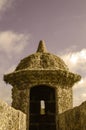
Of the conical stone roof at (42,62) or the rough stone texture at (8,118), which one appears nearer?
the rough stone texture at (8,118)

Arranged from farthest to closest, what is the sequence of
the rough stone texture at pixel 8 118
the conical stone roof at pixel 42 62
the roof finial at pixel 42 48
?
the roof finial at pixel 42 48 → the conical stone roof at pixel 42 62 → the rough stone texture at pixel 8 118

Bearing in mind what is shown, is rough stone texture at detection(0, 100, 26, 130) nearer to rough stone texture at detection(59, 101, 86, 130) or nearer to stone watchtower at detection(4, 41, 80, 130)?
rough stone texture at detection(59, 101, 86, 130)

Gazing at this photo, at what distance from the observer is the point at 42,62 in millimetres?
14289

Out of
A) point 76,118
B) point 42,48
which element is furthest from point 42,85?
point 76,118

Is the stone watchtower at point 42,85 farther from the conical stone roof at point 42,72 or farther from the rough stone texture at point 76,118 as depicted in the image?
the rough stone texture at point 76,118

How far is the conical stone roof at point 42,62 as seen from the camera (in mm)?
14102

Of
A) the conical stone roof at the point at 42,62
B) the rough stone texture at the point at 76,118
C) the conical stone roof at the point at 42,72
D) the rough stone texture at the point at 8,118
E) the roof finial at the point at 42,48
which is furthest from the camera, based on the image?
the roof finial at the point at 42,48

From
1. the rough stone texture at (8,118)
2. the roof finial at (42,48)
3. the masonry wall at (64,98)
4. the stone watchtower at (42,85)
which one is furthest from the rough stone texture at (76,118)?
the roof finial at (42,48)

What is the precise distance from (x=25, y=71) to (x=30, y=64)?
0.68 m

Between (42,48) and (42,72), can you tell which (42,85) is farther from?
(42,48)

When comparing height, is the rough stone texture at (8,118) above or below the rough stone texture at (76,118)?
Answer: below

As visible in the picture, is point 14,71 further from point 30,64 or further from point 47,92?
point 47,92

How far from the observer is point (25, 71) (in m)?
13.6

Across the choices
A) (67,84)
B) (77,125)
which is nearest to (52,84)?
(67,84)
